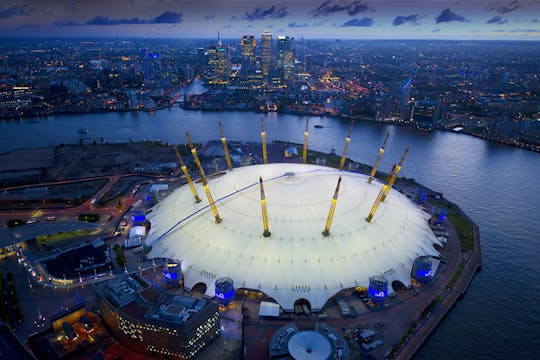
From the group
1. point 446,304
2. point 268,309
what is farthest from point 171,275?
point 446,304

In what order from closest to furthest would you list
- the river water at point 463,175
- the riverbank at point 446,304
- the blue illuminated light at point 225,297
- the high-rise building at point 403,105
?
the riverbank at point 446,304 < the blue illuminated light at point 225,297 < the river water at point 463,175 < the high-rise building at point 403,105

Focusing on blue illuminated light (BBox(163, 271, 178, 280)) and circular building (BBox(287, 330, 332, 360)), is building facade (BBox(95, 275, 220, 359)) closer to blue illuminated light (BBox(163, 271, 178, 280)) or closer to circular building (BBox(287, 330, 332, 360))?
blue illuminated light (BBox(163, 271, 178, 280))

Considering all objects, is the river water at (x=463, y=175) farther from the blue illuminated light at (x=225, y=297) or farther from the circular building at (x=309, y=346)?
the blue illuminated light at (x=225, y=297)

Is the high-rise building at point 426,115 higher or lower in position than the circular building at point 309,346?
higher

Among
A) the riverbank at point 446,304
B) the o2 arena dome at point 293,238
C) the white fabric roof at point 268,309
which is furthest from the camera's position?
the o2 arena dome at point 293,238

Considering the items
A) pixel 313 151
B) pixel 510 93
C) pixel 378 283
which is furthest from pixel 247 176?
pixel 510 93

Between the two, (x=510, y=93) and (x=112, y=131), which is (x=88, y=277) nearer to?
(x=112, y=131)

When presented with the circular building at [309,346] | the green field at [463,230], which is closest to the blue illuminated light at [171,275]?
the circular building at [309,346]
